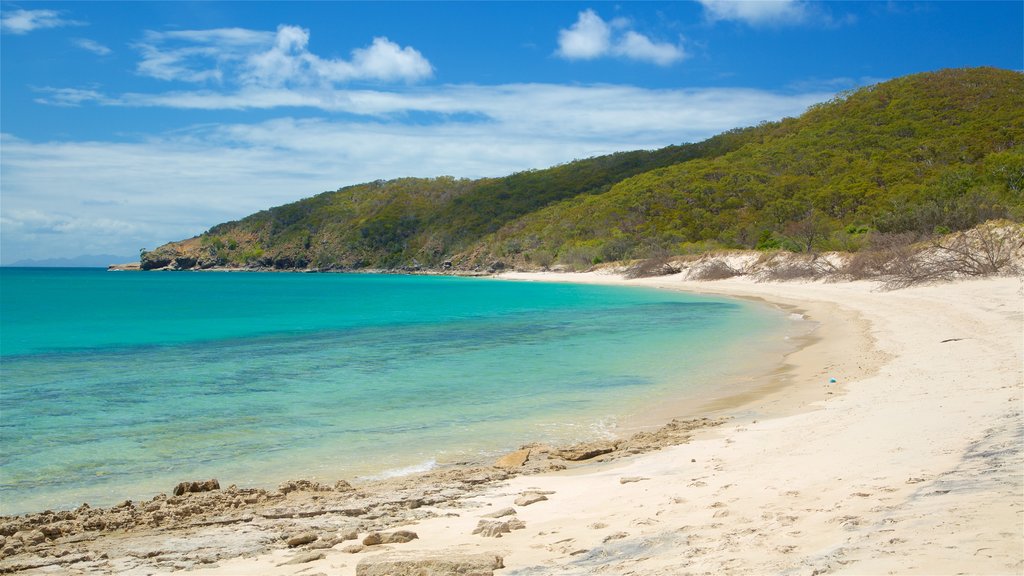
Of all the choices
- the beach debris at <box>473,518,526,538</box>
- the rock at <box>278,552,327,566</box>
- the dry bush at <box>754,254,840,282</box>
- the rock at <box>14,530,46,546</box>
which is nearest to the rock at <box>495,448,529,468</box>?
the beach debris at <box>473,518,526,538</box>

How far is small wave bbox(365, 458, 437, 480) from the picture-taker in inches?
295

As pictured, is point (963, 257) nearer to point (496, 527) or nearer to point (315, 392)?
point (315, 392)

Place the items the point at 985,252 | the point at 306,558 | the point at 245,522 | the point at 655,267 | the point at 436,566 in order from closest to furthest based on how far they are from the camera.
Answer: the point at 436,566 → the point at 306,558 → the point at 245,522 → the point at 985,252 → the point at 655,267

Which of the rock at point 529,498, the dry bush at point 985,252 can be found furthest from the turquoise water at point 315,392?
the dry bush at point 985,252

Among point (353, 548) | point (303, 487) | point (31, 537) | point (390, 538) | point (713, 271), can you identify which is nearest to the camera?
point (353, 548)

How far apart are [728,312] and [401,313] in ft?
49.1

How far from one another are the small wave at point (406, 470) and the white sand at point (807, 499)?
1422mm

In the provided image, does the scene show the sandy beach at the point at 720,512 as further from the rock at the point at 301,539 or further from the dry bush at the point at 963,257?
the dry bush at the point at 963,257

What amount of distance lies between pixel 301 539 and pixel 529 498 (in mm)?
1880

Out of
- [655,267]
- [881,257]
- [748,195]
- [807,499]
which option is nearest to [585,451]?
[807,499]

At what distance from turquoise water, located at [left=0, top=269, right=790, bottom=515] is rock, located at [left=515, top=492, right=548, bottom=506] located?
7.53ft

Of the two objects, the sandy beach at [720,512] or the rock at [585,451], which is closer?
the sandy beach at [720,512]

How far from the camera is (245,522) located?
224 inches

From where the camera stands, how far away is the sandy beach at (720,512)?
12.3 ft
